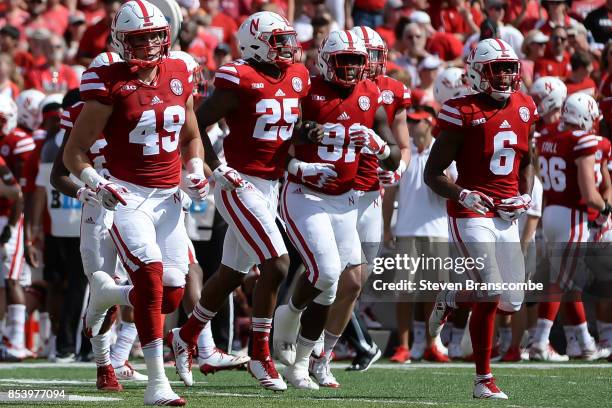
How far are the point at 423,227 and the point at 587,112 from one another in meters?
1.55

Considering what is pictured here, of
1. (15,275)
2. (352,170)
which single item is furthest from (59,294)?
(352,170)

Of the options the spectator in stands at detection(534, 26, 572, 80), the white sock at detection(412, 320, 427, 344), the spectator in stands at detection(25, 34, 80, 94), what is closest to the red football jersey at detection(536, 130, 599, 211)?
the white sock at detection(412, 320, 427, 344)

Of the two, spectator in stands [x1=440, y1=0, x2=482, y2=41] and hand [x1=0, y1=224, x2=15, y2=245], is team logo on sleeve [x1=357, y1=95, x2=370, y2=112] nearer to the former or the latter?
hand [x1=0, y1=224, x2=15, y2=245]

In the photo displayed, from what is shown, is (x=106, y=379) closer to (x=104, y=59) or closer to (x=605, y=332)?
(x=104, y=59)

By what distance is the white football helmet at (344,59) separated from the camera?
8117mm

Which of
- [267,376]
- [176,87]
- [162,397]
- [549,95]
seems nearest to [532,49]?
[549,95]

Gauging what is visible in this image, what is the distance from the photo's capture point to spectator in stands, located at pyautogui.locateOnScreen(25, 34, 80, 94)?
1378 cm

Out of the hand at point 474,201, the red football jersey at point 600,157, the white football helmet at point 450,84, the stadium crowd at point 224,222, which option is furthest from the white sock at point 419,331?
the hand at point 474,201

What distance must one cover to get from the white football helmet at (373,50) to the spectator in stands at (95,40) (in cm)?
553

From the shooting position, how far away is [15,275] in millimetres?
11414

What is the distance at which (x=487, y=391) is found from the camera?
7.39 m

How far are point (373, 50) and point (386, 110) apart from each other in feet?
1.54

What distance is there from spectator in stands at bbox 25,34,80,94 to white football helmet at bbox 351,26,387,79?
17.6 feet

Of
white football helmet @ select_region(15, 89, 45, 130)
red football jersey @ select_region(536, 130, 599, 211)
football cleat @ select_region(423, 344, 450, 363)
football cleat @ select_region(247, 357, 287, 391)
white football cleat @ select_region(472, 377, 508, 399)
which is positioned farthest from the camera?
white football helmet @ select_region(15, 89, 45, 130)
